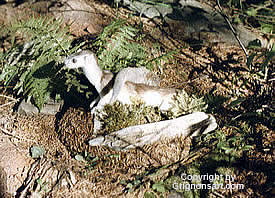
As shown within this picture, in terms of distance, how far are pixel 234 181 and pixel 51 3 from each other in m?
3.72

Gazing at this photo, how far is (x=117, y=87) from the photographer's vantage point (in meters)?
2.33

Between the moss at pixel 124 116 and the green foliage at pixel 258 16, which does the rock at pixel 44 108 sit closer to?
the moss at pixel 124 116

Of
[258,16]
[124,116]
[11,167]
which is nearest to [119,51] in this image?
[124,116]

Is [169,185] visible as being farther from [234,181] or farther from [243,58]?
[243,58]

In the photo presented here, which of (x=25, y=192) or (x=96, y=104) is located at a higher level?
(x=96, y=104)

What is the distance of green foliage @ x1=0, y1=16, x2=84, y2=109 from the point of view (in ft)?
8.93

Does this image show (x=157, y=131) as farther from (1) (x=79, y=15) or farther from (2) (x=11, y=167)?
(1) (x=79, y=15)

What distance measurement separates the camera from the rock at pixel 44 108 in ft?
9.51

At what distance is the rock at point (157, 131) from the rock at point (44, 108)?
0.79 meters

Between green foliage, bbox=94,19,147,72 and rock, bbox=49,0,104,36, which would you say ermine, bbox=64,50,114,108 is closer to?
green foliage, bbox=94,19,147,72

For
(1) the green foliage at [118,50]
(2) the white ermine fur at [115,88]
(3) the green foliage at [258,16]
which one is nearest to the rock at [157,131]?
(2) the white ermine fur at [115,88]

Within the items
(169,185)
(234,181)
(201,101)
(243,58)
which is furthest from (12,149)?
(243,58)

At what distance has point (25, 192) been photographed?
2.33 metres

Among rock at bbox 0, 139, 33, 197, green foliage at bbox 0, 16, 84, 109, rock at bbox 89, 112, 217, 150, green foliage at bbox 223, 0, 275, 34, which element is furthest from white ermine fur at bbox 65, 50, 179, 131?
green foliage at bbox 223, 0, 275, 34
